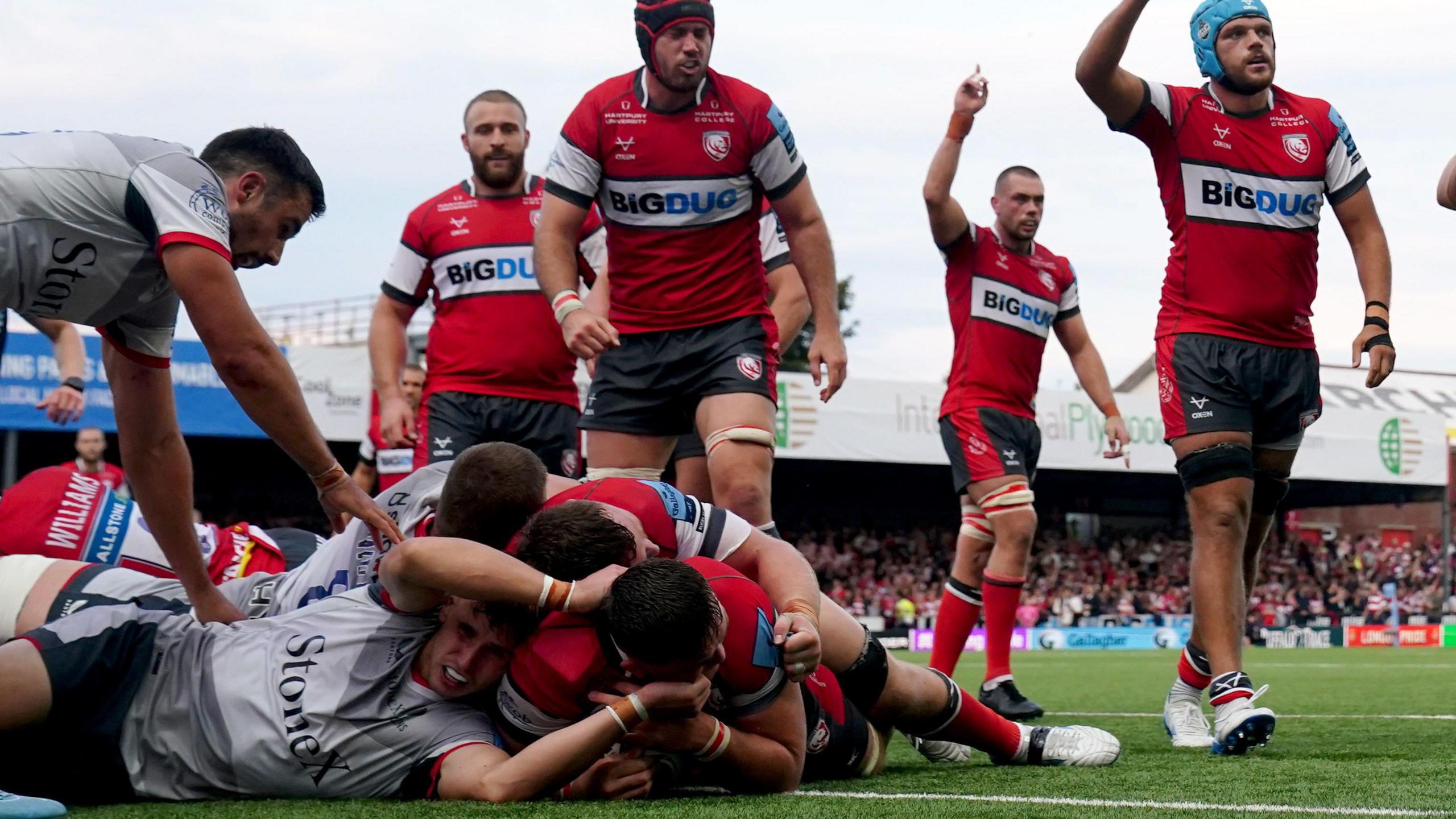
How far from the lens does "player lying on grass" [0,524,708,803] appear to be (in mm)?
3670

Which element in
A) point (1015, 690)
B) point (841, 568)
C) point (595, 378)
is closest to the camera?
point (595, 378)

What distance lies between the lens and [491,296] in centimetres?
709

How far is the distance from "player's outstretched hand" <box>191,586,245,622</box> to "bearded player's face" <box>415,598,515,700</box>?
918mm

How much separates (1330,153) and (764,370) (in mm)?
2316

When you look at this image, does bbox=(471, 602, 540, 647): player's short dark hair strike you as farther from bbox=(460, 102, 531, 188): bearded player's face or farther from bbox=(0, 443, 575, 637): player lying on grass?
bbox=(460, 102, 531, 188): bearded player's face

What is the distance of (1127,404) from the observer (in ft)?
92.8

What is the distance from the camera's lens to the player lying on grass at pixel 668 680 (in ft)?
11.1

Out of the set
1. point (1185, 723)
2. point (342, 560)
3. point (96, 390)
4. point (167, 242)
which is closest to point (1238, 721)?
point (1185, 723)

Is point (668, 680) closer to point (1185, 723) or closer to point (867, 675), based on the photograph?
point (867, 675)

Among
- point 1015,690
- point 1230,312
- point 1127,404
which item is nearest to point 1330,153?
point 1230,312

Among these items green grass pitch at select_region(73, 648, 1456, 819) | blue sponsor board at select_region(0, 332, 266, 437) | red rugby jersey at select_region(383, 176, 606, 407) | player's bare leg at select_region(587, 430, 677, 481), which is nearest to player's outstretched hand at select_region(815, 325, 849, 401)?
player's bare leg at select_region(587, 430, 677, 481)

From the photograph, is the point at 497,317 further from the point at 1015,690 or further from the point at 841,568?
the point at 841,568

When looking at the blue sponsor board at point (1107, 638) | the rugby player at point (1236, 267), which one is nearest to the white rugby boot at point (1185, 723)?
the rugby player at point (1236, 267)

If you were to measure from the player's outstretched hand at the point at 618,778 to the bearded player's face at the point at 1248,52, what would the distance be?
11.5 feet
